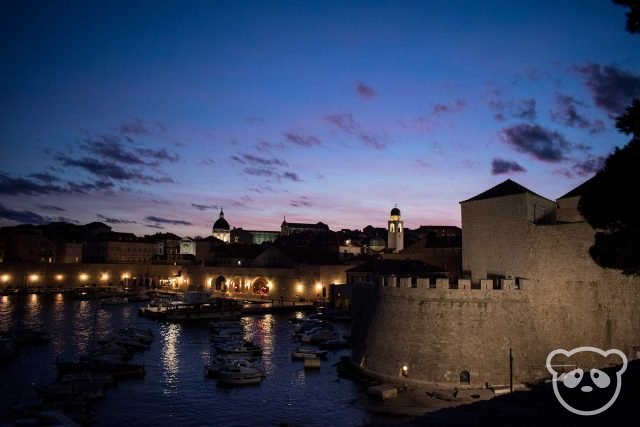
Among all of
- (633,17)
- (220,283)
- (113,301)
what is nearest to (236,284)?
(220,283)

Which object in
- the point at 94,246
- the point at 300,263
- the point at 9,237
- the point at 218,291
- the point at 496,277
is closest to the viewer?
the point at 496,277

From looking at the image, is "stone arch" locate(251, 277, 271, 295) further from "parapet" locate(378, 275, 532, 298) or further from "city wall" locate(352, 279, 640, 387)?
"parapet" locate(378, 275, 532, 298)

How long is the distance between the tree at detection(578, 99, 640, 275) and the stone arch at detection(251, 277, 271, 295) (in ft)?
181

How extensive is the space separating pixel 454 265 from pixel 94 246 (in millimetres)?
80763

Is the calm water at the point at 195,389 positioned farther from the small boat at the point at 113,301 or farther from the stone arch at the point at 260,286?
the stone arch at the point at 260,286

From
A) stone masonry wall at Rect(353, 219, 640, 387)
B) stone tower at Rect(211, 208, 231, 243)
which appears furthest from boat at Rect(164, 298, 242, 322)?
stone tower at Rect(211, 208, 231, 243)

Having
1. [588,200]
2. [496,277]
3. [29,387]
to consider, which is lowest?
[29,387]

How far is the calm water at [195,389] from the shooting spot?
2253 centimetres

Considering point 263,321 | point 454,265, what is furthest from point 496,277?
point 263,321

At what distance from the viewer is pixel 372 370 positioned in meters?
25.7

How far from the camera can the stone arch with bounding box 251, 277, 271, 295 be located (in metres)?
71.2

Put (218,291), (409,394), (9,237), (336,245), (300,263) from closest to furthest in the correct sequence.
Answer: (409,394) → (300,263) → (218,291) → (336,245) → (9,237)

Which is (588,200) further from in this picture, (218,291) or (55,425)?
(218,291)

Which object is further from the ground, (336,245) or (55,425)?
(336,245)
